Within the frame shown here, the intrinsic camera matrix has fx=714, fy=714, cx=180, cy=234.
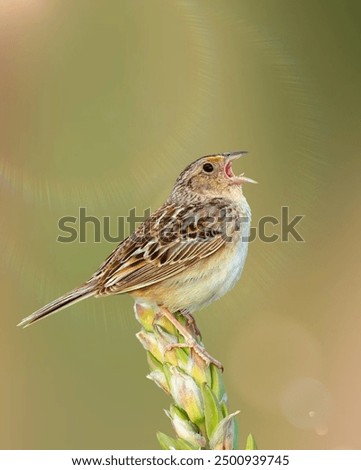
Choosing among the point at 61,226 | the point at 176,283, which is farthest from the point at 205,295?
the point at 61,226

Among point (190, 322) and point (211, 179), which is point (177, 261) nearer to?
point (190, 322)

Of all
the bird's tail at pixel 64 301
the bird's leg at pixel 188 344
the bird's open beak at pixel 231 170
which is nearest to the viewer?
the bird's leg at pixel 188 344

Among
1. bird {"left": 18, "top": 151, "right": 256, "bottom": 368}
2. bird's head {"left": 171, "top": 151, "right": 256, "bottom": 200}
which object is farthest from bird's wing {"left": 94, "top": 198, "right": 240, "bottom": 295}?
bird's head {"left": 171, "top": 151, "right": 256, "bottom": 200}

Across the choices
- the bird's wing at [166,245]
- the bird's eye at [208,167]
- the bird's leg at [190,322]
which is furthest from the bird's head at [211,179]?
the bird's leg at [190,322]

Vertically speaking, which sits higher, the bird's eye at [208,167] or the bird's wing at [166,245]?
the bird's eye at [208,167]

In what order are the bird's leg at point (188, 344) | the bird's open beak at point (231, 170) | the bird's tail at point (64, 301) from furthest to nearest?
1. the bird's open beak at point (231, 170)
2. the bird's tail at point (64, 301)
3. the bird's leg at point (188, 344)

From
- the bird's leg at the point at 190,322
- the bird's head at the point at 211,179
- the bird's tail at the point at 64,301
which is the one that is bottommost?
the bird's leg at the point at 190,322

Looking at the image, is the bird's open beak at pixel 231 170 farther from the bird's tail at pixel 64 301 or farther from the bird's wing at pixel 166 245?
the bird's tail at pixel 64 301

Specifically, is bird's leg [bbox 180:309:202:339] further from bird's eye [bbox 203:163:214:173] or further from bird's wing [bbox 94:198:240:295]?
bird's eye [bbox 203:163:214:173]
